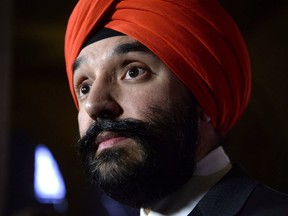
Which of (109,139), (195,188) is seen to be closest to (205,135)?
(195,188)

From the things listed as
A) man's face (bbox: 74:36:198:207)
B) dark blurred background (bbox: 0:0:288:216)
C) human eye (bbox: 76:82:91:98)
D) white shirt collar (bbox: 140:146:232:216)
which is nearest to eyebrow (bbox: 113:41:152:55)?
man's face (bbox: 74:36:198:207)

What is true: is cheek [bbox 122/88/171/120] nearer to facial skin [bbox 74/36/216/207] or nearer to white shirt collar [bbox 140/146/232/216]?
facial skin [bbox 74/36/216/207]

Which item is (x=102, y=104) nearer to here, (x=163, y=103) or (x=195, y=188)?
(x=163, y=103)

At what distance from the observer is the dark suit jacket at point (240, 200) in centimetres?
129

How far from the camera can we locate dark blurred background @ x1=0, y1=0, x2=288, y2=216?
3.54 meters

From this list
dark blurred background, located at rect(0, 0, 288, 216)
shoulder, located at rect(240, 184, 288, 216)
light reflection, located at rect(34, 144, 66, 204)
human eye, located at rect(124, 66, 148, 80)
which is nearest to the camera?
shoulder, located at rect(240, 184, 288, 216)

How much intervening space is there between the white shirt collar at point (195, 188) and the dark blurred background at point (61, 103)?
130cm

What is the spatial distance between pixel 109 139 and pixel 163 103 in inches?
6.0

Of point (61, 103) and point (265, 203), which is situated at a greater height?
point (265, 203)

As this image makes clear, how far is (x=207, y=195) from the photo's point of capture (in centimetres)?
135

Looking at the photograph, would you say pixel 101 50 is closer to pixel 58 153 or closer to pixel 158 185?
pixel 158 185

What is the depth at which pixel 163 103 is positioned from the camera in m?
1.36

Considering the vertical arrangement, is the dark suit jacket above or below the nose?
below

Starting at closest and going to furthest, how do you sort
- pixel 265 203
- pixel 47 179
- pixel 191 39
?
pixel 265 203 < pixel 191 39 < pixel 47 179
